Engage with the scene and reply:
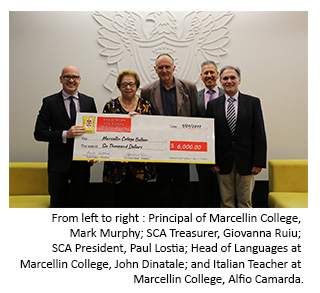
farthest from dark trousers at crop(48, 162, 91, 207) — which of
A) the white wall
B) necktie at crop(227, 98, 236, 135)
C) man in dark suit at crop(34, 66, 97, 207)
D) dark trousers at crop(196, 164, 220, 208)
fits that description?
necktie at crop(227, 98, 236, 135)

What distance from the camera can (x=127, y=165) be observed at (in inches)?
106

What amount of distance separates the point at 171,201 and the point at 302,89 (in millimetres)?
2544

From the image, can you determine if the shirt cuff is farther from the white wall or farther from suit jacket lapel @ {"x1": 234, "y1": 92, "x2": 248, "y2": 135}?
suit jacket lapel @ {"x1": 234, "y1": 92, "x2": 248, "y2": 135}

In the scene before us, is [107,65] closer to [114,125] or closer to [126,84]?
[126,84]

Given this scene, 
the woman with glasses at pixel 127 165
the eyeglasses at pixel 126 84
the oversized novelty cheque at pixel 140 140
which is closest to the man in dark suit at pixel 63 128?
the oversized novelty cheque at pixel 140 140

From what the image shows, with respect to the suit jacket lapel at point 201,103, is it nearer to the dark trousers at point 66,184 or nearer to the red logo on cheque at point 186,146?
the red logo on cheque at point 186,146

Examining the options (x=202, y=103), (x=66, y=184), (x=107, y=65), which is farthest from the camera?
(x=107, y=65)

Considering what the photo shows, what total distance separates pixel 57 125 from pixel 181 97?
1243 millimetres

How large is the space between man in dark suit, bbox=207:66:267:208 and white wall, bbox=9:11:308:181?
3.75ft

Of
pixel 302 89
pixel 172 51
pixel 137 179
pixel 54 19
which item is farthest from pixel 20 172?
pixel 302 89

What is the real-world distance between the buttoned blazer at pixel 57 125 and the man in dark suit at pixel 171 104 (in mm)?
684

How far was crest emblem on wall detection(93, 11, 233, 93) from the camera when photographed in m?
3.70

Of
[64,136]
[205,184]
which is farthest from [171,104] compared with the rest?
[64,136]

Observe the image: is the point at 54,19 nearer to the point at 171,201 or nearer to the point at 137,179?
the point at 137,179
